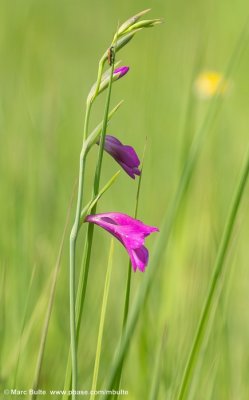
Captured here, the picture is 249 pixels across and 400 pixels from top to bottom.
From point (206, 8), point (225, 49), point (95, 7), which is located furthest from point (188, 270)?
point (95, 7)

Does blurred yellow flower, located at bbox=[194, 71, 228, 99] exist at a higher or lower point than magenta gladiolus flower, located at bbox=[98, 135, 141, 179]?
lower

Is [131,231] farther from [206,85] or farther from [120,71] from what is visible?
[206,85]

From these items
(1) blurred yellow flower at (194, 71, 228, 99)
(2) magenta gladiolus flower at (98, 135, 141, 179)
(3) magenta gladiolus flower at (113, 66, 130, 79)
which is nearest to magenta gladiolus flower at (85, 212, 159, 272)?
(2) magenta gladiolus flower at (98, 135, 141, 179)

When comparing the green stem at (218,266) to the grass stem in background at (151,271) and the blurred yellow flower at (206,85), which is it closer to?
the grass stem in background at (151,271)

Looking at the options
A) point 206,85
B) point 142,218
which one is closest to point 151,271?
point 142,218

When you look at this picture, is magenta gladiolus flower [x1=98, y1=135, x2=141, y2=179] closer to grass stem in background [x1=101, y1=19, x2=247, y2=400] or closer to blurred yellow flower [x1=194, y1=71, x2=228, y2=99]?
grass stem in background [x1=101, y1=19, x2=247, y2=400]

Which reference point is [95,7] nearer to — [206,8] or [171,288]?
[206,8]
